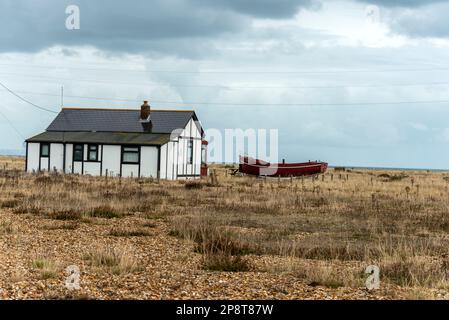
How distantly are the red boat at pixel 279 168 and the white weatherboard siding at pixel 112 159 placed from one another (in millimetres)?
12473

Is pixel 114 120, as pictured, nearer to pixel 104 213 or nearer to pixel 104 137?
pixel 104 137

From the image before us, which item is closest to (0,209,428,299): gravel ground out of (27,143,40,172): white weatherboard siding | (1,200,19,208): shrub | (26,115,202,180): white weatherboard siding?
(1,200,19,208): shrub

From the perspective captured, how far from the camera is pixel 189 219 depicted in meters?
17.4

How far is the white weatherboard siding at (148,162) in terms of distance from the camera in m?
39.2

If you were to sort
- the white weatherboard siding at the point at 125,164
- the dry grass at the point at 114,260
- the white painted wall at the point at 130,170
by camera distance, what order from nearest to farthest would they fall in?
1. the dry grass at the point at 114,260
2. the white weatherboard siding at the point at 125,164
3. the white painted wall at the point at 130,170

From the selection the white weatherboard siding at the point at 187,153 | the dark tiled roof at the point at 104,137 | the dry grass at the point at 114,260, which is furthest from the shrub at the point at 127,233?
the white weatherboard siding at the point at 187,153

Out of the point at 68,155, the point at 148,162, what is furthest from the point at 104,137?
the point at 148,162

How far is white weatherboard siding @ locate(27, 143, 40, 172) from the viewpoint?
4228 centimetres

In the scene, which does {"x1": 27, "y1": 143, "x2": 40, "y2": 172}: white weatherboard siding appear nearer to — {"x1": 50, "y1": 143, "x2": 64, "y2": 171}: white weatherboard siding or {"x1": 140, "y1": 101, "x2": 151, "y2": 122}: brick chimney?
{"x1": 50, "y1": 143, "x2": 64, "y2": 171}: white weatherboard siding

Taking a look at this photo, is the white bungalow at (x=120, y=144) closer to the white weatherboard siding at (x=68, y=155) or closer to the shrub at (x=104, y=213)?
the white weatherboard siding at (x=68, y=155)

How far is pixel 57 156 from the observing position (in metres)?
41.4

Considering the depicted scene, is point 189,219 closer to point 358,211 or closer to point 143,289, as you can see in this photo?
point 358,211
